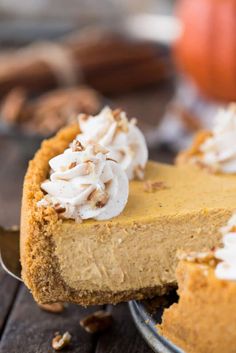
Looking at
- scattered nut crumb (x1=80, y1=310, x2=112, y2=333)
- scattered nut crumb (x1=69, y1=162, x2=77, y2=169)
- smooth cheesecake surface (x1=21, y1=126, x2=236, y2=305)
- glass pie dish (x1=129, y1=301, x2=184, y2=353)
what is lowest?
scattered nut crumb (x1=80, y1=310, x2=112, y2=333)

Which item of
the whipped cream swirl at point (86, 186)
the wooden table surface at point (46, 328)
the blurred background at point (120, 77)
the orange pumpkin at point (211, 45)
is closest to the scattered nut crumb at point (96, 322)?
the wooden table surface at point (46, 328)

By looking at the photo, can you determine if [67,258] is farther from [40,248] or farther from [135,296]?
[135,296]

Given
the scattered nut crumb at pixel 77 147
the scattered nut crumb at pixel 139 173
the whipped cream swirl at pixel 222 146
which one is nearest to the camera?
the scattered nut crumb at pixel 77 147

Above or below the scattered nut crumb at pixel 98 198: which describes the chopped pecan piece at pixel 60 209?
below

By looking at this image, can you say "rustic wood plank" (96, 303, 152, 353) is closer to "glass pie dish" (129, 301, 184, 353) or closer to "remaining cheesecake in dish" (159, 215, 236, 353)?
"glass pie dish" (129, 301, 184, 353)

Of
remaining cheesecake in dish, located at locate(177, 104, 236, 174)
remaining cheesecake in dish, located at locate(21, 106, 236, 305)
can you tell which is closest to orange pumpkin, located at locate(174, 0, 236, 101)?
remaining cheesecake in dish, located at locate(177, 104, 236, 174)

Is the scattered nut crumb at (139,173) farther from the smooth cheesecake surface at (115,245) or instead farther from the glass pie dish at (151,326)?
the glass pie dish at (151,326)

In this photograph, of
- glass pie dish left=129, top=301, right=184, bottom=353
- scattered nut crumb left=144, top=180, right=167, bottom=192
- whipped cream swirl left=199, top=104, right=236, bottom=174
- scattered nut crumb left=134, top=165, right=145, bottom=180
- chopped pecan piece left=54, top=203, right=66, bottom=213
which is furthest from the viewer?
whipped cream swirl left=199, top=104, right=236, bottom=174
